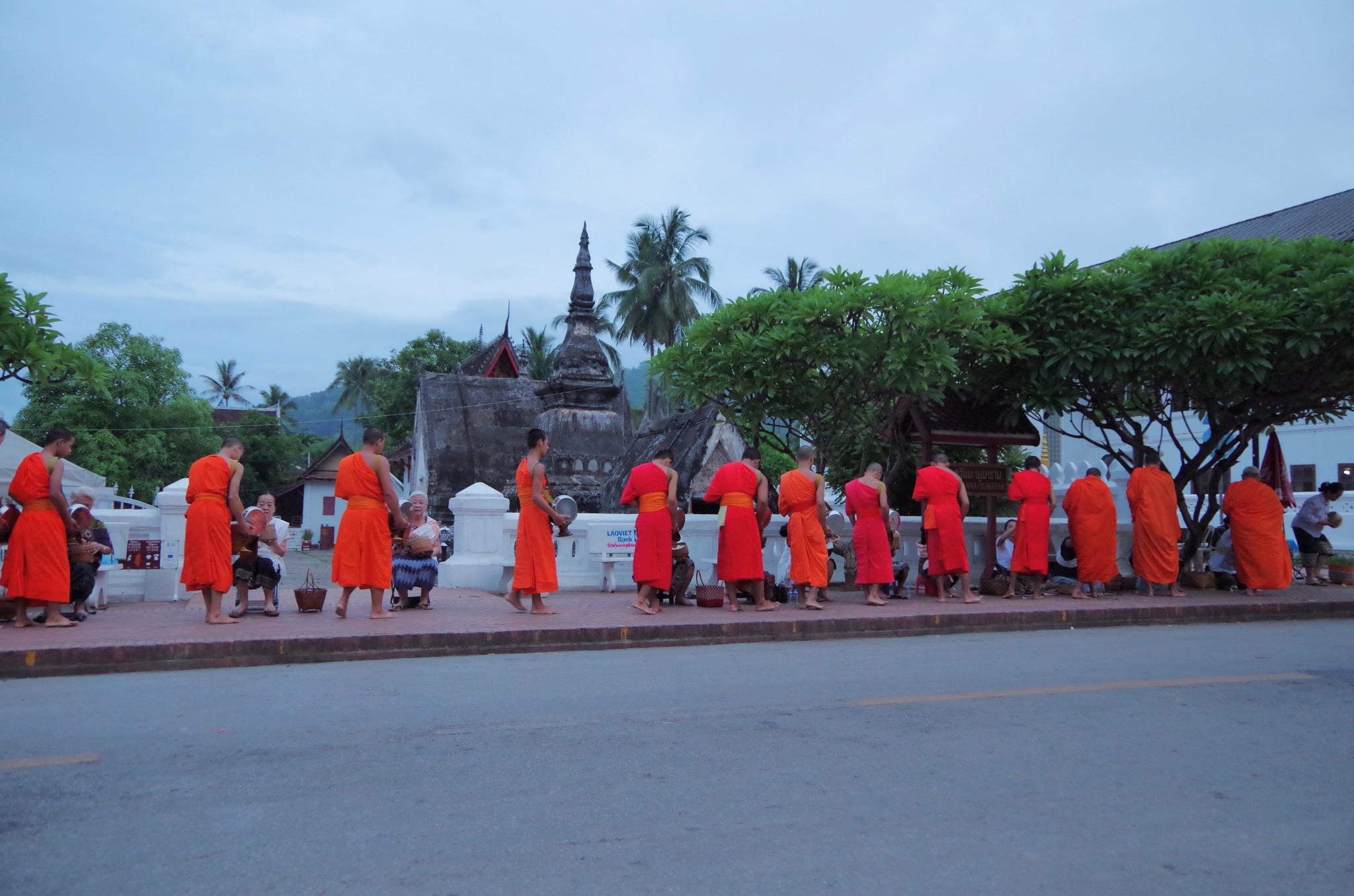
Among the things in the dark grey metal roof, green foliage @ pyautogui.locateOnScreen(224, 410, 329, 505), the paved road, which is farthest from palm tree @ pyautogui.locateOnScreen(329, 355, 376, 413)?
the paved road

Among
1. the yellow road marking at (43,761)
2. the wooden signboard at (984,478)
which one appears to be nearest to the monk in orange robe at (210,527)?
the yellow road marking at (43,761)

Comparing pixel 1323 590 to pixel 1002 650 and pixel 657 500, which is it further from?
pixel 657 500

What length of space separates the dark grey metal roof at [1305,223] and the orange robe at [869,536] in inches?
559

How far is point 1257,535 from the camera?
40.1 ft

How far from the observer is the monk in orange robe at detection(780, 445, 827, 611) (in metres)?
10.2

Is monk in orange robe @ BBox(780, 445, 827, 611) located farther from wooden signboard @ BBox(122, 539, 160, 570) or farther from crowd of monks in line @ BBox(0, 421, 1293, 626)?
wooden signboard @ BBox(122, 539, 160, 570)

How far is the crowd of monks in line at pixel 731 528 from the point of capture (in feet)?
26.6

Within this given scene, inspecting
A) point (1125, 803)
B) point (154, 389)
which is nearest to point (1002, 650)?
point (1125, 803)

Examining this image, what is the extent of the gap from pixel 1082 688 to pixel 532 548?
196 inches

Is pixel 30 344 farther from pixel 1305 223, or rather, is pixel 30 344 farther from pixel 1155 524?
pixel 1305 223

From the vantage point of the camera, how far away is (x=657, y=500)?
984 centimetres

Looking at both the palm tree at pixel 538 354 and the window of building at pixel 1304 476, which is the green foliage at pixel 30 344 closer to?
the window of building at pixel 1304 476

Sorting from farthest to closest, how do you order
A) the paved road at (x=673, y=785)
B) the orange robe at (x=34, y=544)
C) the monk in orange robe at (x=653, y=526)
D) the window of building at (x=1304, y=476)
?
the window of building at (x=1304, y=476) → the monk in orange robe at (x=653, y=526) → the orange robe at (x=34, y=544) → the paved road at (x=673, y=785)

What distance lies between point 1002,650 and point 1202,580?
6.51 meters
